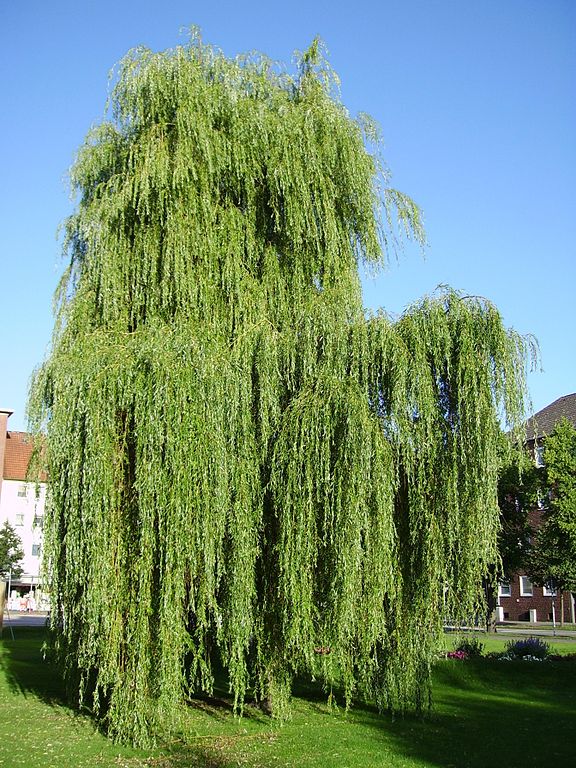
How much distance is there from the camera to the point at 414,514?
10.4m

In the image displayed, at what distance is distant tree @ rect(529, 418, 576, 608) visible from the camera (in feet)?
102

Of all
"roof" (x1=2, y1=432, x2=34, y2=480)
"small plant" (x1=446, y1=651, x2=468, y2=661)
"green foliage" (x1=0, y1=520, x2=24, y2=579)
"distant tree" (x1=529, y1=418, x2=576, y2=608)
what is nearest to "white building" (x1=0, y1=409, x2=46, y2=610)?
"roof" (x1=2, y1=432, x2=34, y2=480)

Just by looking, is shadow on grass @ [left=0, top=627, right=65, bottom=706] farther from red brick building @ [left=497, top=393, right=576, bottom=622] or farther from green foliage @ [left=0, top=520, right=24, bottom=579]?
red brick building @ [left=497, top=393, right=576, bottom=622]

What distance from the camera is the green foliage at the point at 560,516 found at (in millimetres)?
31062

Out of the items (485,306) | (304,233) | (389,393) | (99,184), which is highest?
(99,184)

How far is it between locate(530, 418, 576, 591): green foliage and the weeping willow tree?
70.7 feet

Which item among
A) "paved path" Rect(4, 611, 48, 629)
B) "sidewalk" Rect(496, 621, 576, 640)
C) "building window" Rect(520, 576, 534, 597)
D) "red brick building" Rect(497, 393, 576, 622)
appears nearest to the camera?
"paved path" Rect(4, 611, 48, 629)

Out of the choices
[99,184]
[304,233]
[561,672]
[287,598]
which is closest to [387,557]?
[287,598]

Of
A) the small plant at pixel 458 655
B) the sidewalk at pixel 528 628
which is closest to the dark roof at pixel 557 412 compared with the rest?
the sidewalk at pixel 528 628

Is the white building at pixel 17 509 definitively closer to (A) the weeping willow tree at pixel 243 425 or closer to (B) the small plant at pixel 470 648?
(B) the small plant at pixel 470 648

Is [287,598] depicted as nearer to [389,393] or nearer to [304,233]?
[389,393]

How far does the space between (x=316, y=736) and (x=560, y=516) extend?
932 inches

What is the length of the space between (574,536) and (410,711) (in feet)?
68.7

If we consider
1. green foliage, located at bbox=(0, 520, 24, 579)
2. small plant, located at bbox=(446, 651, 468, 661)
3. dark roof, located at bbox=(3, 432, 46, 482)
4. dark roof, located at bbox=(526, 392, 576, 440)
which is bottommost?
small plant, located at bbox=(446, 651, 468, 661)
